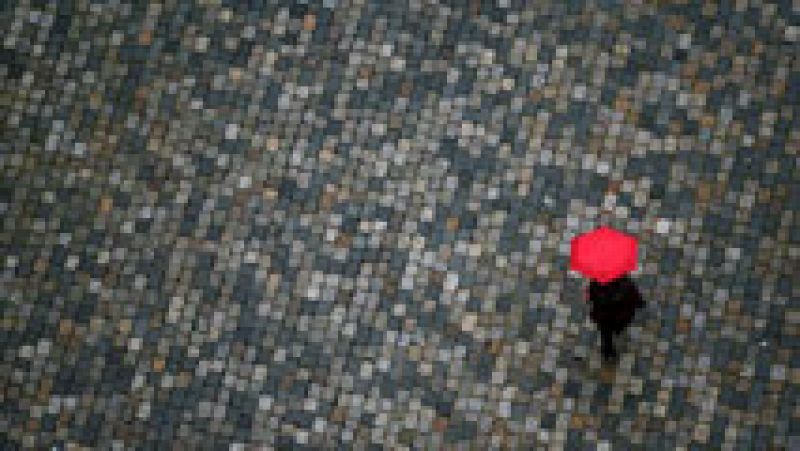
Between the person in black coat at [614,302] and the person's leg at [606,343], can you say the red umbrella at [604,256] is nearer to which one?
the person in black coat at [614,302]

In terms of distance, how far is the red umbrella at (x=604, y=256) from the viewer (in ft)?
35.6

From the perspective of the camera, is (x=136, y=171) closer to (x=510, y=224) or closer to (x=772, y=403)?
(x=510, y=224)

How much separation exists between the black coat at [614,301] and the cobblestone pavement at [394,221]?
0.66 meters

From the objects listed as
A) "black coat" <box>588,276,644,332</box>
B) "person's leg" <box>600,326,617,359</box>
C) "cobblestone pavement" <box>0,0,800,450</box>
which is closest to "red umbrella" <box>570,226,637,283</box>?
"black coat" <box>588,276,644,332</box>

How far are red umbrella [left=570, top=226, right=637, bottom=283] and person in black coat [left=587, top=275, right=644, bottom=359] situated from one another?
464 mm

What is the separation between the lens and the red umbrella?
10.9 m

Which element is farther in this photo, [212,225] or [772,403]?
[212,225]

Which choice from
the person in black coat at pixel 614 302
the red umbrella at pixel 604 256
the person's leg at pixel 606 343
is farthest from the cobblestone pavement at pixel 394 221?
the red umbrella at pixel 604 256

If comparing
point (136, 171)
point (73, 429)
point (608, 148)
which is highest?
point (608, 148)

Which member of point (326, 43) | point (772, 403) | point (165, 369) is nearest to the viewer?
point (772, 403)

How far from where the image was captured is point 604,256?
10.9 metres

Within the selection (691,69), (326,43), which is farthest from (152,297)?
(691,69)

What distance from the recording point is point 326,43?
45.1 ft

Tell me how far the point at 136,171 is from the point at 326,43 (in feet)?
7.37
